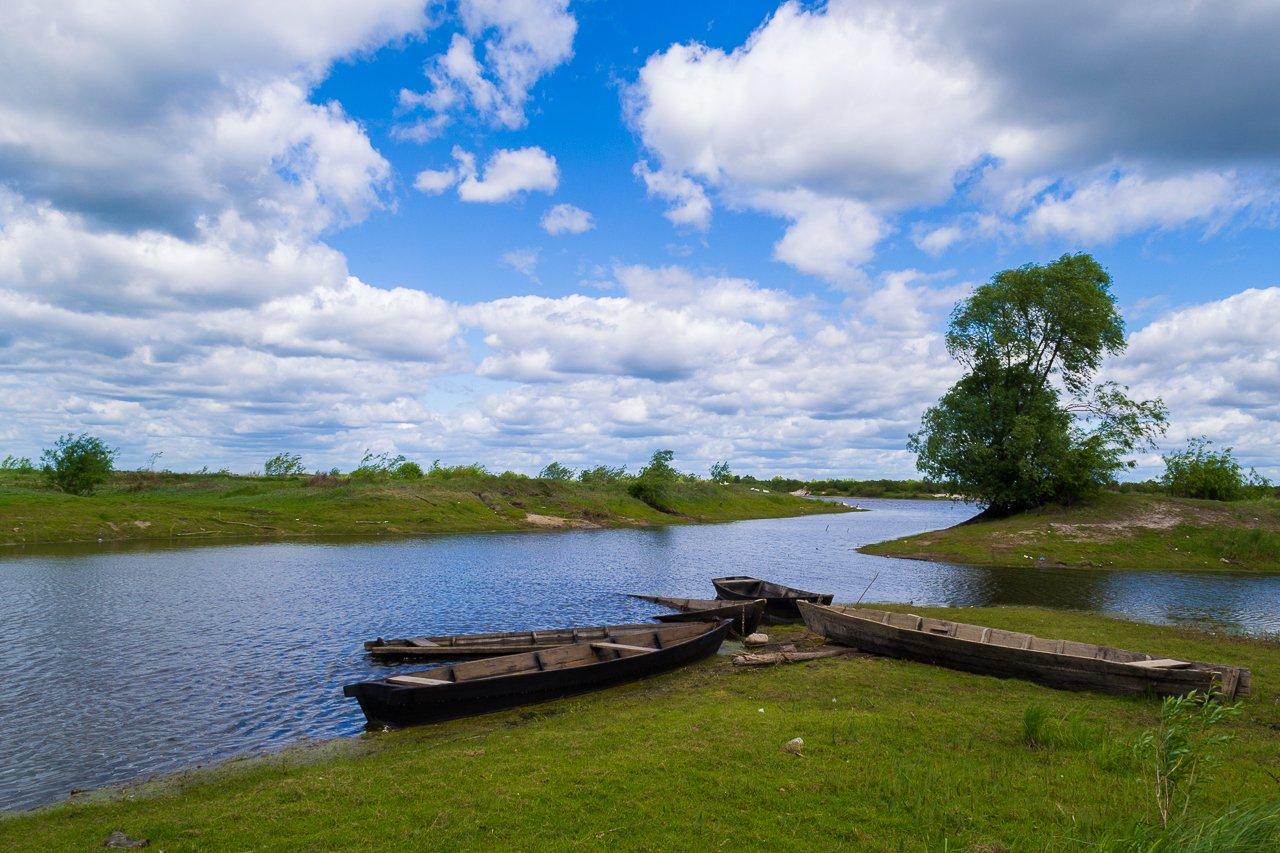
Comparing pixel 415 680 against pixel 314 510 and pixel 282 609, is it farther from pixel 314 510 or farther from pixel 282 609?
pixel 314 510

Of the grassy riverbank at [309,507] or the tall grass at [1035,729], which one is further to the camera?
the grassy riverbank at [309,507]

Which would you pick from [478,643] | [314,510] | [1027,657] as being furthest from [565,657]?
[314,510]

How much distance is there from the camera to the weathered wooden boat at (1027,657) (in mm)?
15562

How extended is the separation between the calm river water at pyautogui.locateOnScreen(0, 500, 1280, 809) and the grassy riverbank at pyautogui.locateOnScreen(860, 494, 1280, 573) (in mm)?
3736

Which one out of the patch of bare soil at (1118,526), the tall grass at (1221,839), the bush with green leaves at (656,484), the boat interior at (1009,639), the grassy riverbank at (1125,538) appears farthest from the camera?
the bush with green leaves at (656,484)

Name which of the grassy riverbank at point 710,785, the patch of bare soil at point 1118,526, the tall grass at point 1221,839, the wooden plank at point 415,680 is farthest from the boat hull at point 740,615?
the patch of bare soil at point 1118,526

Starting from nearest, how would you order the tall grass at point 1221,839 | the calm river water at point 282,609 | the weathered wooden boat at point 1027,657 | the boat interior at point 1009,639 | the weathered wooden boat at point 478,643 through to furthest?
the tall grass at point 1221,839 < the weathered wooden boat at point 1027,657 < the calm river water at point 282,609 < the boat interior at point 1009,639 < the weathered wooden boat at point 478,643

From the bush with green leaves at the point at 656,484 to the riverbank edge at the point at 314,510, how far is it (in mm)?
1288

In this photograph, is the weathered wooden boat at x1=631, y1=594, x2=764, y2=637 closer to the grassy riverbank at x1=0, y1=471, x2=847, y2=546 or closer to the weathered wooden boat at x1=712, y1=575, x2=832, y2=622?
the weathered wooden boat at x1=712, y1=575, x2=832, y2=622

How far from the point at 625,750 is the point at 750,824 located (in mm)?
3511

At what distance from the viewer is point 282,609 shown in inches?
1209

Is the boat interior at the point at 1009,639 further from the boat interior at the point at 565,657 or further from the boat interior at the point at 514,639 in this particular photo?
the boat interior at the point at 514,639

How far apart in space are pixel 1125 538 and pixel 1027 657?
137 ft

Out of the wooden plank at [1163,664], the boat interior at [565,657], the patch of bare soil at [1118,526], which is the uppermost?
the patch of bare soil at [1118,526]
